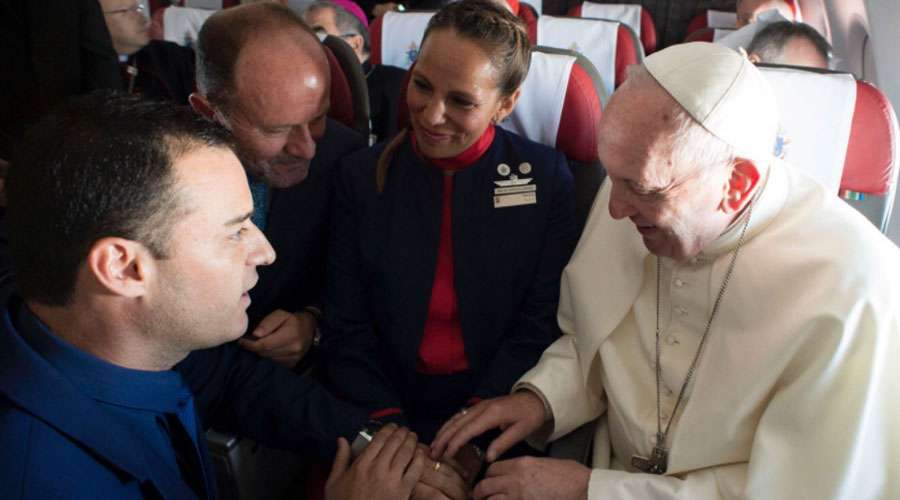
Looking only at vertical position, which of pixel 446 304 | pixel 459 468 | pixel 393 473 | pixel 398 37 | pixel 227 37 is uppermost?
pixel 227 37

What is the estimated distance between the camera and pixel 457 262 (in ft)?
5.87

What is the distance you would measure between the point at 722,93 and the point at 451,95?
68cm

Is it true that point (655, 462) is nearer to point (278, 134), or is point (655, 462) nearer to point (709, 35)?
point (278, 134)

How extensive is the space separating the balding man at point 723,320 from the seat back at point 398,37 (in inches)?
106

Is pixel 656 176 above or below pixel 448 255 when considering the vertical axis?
above

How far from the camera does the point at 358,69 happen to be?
257cm

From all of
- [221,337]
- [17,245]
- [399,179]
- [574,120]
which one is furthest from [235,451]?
[574,120]

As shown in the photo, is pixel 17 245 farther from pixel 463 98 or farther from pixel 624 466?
pixel 624 466

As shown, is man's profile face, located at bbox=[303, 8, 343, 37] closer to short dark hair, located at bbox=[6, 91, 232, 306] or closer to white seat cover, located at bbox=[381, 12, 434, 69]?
white seat cover, located at bbox=[381, 12, 434, 69]

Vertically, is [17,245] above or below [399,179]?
above

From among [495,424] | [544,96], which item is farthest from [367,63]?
[495,424]

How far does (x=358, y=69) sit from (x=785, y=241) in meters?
1.78

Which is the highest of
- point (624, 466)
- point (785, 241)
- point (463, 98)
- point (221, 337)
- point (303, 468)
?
point (463, 98)

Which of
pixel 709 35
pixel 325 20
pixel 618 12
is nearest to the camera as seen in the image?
pixel 325 20
